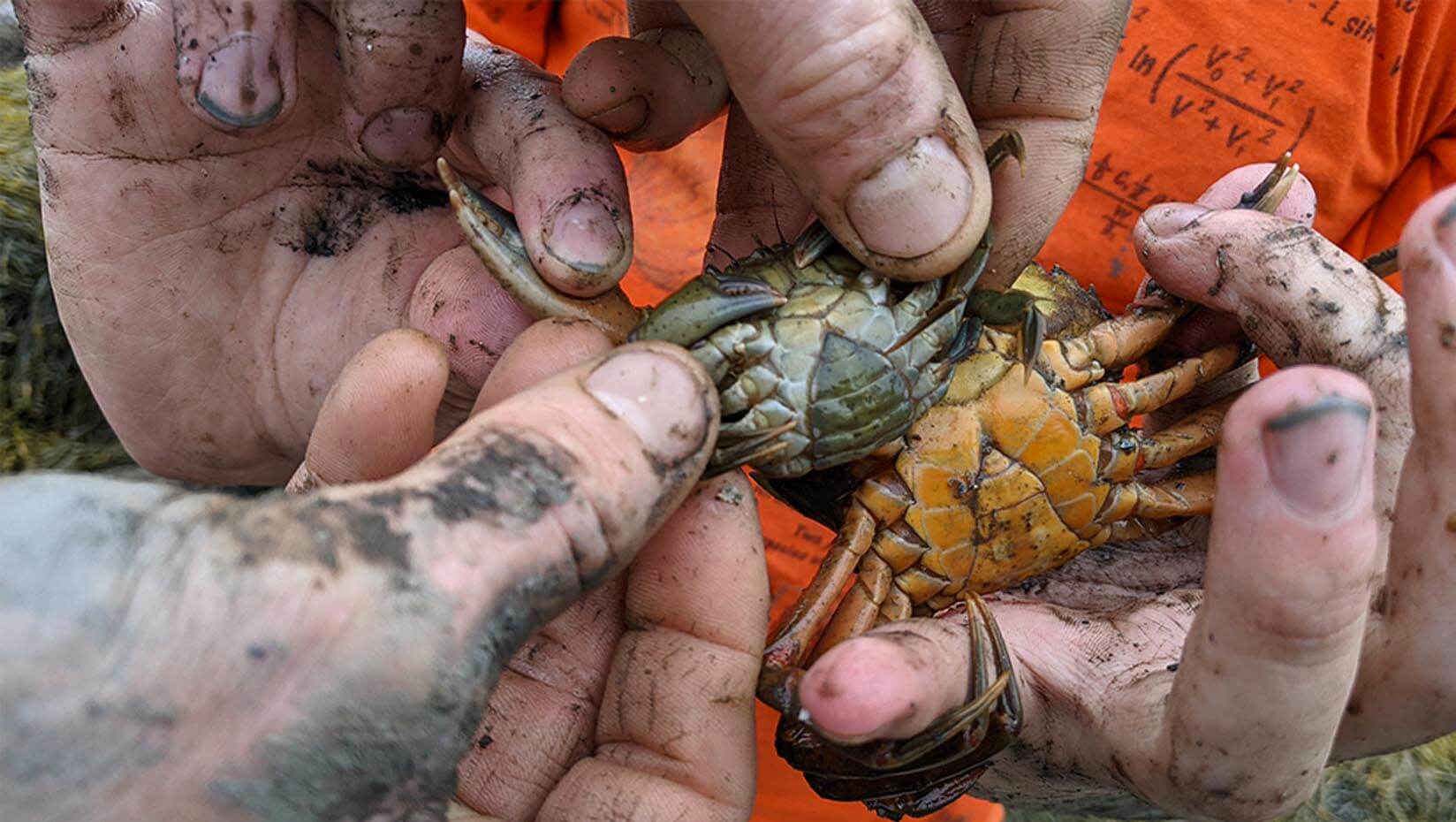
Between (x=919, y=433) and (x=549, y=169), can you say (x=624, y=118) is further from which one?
(x=919, y=433)

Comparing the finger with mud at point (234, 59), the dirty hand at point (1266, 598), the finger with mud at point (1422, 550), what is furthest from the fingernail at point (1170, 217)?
the finger with mud at point (234, 59)

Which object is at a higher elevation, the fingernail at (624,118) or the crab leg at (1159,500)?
the fingernail at (624,118)

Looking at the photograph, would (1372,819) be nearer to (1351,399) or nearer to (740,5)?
(1351,399)

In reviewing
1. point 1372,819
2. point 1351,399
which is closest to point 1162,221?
point 1351,399

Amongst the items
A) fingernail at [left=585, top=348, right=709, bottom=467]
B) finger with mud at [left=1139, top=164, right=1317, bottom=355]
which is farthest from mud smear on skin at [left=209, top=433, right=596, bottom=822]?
finger with mud at [left=1139, top=164, right=1317, bottom=355]

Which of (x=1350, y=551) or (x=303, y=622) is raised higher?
(x=303, y=622)

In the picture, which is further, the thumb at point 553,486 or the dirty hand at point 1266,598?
the dirty hand at point 1266,598

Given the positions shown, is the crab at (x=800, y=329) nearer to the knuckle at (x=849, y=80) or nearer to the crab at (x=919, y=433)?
the crab at (x=919, y=433)
